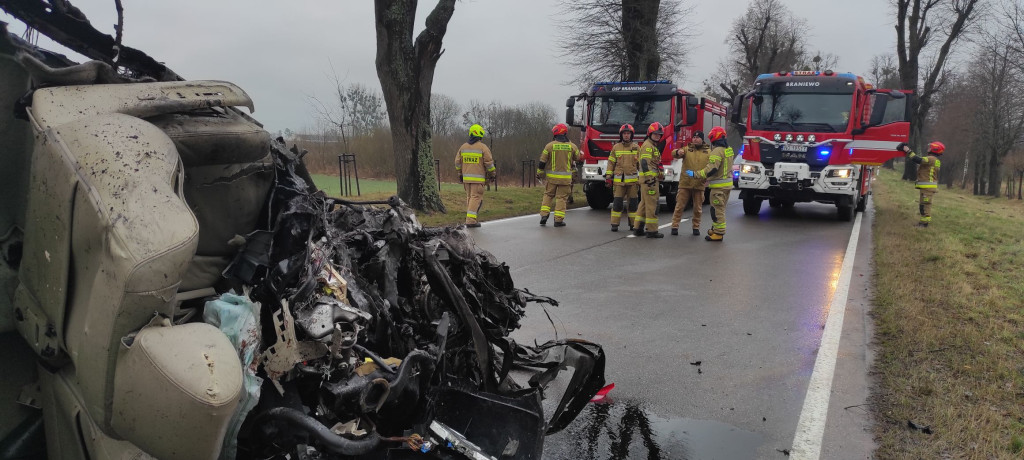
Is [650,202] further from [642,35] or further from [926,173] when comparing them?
[642,35]

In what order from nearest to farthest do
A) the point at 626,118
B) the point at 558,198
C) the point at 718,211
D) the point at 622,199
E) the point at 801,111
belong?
the point at 718,211 < the point at 622,199 < the point at 558,198 < the point at 801,111 < the point at 626,118

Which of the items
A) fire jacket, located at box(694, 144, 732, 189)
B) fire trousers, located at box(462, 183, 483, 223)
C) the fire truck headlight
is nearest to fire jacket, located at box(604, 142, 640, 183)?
fire jacket, located at box(694, 144, 732, 189)

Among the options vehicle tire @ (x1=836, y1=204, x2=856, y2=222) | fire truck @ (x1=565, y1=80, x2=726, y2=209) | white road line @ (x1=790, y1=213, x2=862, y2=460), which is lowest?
white road line @ (x1=790, y1=213, x2=862, y2=460)

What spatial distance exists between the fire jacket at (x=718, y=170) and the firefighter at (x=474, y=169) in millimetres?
3726

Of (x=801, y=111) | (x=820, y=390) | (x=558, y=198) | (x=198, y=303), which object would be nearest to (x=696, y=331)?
(x=820, y=390)

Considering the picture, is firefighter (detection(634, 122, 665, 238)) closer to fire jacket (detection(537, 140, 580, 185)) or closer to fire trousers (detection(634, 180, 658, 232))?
fire trousers (detection(634, 180, 658, 232))

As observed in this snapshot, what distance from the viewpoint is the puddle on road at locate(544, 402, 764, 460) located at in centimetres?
316

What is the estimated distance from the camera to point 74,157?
1641mm

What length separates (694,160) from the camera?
34.4 feet

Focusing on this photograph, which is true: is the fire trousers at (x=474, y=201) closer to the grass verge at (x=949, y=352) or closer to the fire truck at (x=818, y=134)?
the fire truck at (x=818, y=134)

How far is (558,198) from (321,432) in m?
10.2

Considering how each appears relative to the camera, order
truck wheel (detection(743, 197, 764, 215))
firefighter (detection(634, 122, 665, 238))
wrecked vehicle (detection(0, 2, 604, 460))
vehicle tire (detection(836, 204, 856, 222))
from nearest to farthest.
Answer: wrecked vehicle (detection(0, 2, 604, 460)) < firefighter (detection(634, 122, 665, 238)) < vehicle tire (detection(836, 204, 856, 222)) < truck wheel (detection(743, 197, 764, 215))

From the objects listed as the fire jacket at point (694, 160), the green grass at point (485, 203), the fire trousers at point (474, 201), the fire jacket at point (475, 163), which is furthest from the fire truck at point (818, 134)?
the fire trousers at point (474, 201)

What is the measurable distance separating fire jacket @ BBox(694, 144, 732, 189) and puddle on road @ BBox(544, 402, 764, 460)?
7430 mm
